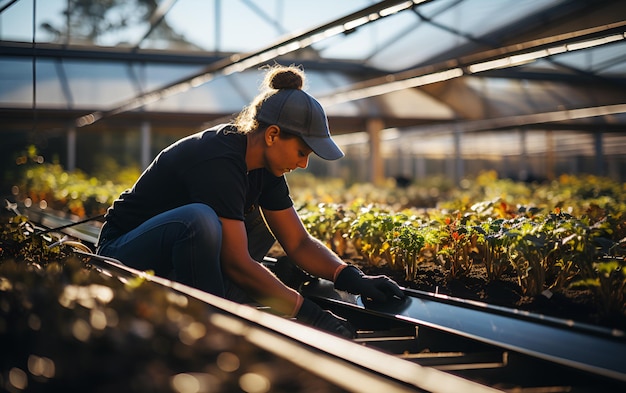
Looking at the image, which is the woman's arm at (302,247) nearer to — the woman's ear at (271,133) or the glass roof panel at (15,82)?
the woman's ear at (271,133)

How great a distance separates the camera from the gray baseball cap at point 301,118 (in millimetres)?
3061

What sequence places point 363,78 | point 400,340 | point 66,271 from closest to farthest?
1. point 66,271
2. point 400,340
3. point 363,78

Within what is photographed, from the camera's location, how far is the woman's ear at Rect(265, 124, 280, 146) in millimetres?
3094

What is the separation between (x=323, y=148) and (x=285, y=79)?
414 mm

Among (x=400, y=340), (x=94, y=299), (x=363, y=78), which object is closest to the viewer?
(x=94, y=299)

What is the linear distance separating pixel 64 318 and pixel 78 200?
8.06 m

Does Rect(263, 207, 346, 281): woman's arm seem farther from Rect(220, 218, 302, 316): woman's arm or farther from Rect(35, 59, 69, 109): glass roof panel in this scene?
Rect(35, 59, 69, 109): glass roof panel

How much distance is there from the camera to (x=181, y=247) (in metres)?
2.90

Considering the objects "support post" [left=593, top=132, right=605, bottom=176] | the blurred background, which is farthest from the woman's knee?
"support post" [left=593, top=132, right=605, bottom=176]

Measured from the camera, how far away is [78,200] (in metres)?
9.24

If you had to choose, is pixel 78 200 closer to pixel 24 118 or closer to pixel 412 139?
pixel 24 118

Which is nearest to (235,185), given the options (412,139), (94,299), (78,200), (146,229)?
(146,229)

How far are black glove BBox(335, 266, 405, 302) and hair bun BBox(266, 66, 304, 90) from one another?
89cm

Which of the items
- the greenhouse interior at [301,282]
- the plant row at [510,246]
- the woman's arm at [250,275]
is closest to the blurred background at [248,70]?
the greenhouse interior at [301,282]
